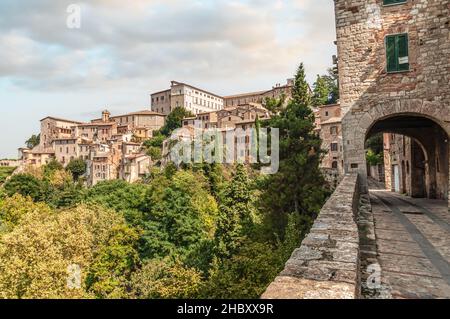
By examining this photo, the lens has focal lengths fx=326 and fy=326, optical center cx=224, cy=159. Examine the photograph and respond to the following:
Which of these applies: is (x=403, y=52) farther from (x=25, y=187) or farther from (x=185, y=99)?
(x=185, y=99)

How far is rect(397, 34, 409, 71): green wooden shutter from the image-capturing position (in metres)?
12.5

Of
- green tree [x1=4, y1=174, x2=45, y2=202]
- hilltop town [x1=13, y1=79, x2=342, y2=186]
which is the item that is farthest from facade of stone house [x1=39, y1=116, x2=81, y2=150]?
green tree [x1=4, y1=174, x2=45, y2=202]

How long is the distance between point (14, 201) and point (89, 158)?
138 feet

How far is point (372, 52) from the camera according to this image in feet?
42.4

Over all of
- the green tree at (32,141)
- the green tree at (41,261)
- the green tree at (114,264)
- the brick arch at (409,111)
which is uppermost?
the green tree at (32,141)

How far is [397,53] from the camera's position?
41.3ft

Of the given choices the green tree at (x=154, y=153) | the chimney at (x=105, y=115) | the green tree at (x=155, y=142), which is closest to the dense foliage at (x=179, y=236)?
the green tree at (x=154, y=153)

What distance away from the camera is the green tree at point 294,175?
771 inches

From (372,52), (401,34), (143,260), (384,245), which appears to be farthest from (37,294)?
(401,34)

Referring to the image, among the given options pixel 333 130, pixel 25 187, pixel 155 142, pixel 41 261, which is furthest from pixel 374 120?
pixel 155 142

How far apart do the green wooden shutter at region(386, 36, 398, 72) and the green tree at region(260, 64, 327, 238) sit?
7.88 metres

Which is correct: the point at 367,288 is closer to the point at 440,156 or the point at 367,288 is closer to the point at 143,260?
the point at 440,156

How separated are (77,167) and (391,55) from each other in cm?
8460

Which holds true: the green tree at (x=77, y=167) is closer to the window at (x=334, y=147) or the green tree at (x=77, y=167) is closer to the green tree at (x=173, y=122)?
the green tree at (x=173, y=122)
